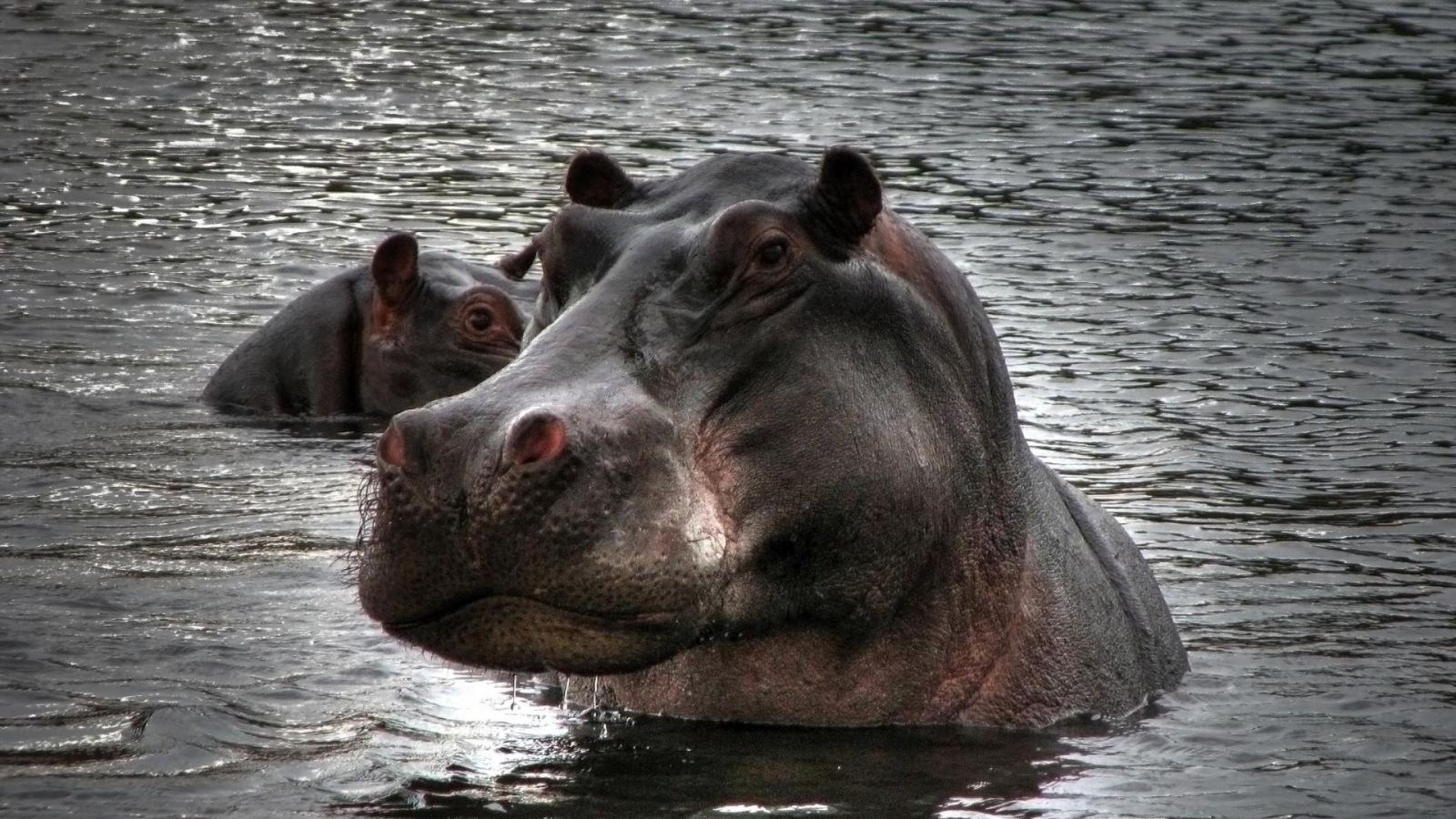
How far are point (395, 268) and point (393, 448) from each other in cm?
652

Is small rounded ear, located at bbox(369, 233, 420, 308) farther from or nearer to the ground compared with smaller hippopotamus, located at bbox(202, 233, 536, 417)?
farther from the ground

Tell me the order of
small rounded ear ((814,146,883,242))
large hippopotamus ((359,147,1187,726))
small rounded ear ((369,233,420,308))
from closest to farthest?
large hippopotamus ((359,147,1187,726)) < small rounded ear ((814,146,883,242)) < small rounded ear ((369,233,420,308))

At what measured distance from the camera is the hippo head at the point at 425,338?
1113 cm

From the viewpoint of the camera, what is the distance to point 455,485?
4.68m

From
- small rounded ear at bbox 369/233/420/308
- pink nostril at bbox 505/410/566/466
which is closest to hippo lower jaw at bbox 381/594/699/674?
pink nostril at bbox 505/410/566/466

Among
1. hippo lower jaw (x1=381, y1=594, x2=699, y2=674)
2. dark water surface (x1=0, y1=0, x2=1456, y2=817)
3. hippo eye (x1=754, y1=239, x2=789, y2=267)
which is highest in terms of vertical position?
hippo eye (x1=754, y1=239, x2=789, y2=267)

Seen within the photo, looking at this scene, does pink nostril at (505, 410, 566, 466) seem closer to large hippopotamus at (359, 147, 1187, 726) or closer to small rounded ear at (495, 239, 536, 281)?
large hippopotamus at (359, 147, 1187, 726)

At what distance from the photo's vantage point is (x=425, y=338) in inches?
442

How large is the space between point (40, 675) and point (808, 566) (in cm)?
239

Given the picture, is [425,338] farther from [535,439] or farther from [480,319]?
[535,439]

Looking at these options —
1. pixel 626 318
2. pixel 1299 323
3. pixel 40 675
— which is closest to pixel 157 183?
pixel 1299 323

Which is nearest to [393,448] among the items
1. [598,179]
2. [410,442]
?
[410,442]

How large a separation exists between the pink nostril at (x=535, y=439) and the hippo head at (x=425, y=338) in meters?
6.43

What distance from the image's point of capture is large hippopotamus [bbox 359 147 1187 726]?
473 centimetres
